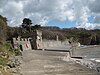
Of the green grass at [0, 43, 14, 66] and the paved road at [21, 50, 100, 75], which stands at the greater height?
the green grass at [0, 43, 14, 66]

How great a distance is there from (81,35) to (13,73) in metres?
113

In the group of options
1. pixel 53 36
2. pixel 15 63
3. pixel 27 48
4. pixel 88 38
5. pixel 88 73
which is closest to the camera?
pixel 88 73

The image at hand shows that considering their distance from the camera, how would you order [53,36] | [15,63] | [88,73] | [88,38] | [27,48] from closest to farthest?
[88,73] → [15,63] → [27,48] → [53,36] → [88,38]

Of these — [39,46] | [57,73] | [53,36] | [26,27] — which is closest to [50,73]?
[57,73]

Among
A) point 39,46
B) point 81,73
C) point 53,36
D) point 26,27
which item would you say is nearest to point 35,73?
point 81,73

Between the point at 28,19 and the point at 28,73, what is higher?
the point at 28,19

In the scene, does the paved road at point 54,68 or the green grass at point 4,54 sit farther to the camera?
the green grass at point 4,54

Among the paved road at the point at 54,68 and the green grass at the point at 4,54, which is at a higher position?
the green grass at the point at 4,54

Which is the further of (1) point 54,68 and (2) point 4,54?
(2) point 4,54

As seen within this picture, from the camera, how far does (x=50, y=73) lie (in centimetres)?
1306

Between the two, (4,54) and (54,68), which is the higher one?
(4,54)

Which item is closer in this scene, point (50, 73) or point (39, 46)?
point (50, 73)

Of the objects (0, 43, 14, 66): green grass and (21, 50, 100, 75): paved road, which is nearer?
(21, 50, 100, 75): paved road

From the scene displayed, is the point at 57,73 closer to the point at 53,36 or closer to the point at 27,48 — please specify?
the point at 27,48
